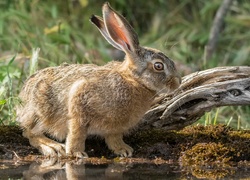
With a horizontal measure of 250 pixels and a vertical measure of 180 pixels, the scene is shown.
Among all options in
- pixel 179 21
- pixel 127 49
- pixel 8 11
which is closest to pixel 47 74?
Answer: pixel 127 49

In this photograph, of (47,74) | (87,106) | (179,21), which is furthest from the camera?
(179,21)

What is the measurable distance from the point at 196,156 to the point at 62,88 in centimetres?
134

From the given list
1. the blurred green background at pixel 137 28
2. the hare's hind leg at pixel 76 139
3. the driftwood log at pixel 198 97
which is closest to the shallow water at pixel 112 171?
the hare's hind leg at pixel 76 139

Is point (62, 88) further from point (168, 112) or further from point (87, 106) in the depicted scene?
point (168, 112)

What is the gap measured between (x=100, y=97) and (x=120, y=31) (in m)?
0.67

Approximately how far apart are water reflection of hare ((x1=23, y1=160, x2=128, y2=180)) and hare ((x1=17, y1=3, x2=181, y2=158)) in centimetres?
26

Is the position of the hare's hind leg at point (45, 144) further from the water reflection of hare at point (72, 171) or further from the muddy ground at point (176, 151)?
the water reflection of hare at point (72, 171)

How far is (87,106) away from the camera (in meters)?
7.46

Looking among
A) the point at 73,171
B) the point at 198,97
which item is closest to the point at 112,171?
the point at 73,171

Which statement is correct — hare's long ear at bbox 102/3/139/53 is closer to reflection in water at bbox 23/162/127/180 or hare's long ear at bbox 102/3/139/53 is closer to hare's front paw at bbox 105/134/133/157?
hare's front paw at bbox 105/134/133/157

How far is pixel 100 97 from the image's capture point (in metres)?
7.46

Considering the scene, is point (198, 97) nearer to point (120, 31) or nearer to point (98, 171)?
point (120, 31)

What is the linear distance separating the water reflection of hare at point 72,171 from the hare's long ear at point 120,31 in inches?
43.7

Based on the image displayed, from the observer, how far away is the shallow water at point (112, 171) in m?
6.77
